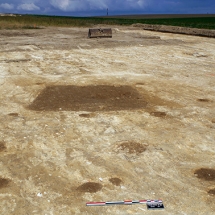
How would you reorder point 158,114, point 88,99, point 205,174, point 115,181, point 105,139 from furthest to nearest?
point 88,99, point 158,114, point 105,139, point 205,174, point 115,181

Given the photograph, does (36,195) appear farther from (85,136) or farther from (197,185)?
(197,185)

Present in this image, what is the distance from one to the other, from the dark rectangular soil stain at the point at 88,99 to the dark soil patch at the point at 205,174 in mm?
2559

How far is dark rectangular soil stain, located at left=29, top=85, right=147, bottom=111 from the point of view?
6306 millimetres

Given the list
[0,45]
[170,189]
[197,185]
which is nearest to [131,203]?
[170,189]

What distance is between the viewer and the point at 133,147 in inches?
182

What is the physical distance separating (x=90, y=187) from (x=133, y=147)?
1.25 meters

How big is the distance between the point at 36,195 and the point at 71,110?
2.82m

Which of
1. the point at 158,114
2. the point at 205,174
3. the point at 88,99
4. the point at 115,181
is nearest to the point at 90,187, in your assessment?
the point at 115,181

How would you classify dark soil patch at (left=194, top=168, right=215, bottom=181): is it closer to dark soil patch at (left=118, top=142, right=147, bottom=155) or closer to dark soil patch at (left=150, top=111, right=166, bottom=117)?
dark soil patch at (left=118, top=142, right=147, bottom=155)

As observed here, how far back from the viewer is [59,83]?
8125mm

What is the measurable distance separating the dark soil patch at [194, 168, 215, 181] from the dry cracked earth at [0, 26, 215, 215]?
14 mm

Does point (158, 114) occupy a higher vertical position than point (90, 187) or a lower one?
higher

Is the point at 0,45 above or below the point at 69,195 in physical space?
above

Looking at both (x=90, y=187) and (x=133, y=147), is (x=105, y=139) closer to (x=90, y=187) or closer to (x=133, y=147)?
(x=133, y=147)
